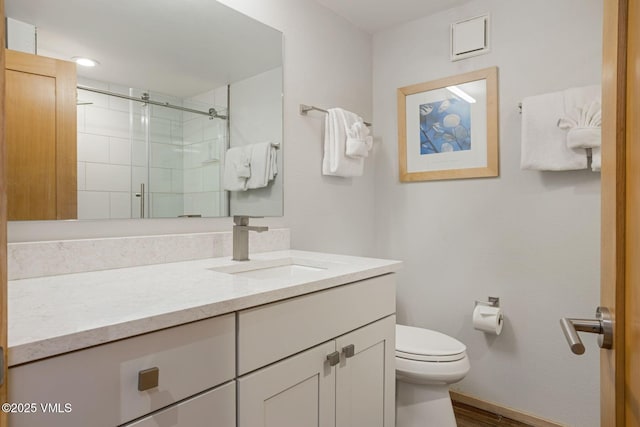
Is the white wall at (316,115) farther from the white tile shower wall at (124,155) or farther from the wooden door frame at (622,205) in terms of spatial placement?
the wooden door frame at (622,205)

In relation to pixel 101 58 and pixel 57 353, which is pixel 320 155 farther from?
pixel 57 353

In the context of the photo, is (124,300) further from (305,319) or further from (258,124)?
(258,124)

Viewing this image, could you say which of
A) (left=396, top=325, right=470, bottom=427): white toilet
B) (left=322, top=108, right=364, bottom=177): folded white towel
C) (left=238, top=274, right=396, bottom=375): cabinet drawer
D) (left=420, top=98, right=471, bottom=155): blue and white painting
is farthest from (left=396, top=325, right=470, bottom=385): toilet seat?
(left=420, top=98, right=471, bottom=155): blue and white painting

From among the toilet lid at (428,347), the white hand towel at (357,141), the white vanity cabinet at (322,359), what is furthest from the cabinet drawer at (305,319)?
the white hand towel at (357,141)

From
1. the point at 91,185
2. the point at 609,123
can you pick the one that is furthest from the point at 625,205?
the point at 91,185

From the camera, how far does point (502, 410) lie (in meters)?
1.92

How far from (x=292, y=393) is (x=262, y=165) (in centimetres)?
101

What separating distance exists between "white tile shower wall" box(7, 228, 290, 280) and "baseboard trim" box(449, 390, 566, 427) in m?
1.45

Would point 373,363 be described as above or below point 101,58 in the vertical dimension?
below

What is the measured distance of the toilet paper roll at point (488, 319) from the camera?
6.00 ft

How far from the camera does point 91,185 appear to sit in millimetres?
1195

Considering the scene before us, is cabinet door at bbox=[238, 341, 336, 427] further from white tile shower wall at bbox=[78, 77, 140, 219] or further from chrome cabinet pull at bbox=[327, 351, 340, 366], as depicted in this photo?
white tile shower wall at bbox=[78, 77, 140, 219]

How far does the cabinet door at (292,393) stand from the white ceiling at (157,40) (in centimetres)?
104

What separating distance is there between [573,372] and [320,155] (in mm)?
1605
